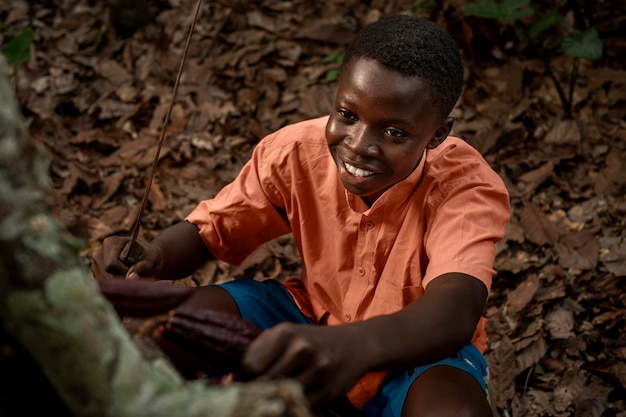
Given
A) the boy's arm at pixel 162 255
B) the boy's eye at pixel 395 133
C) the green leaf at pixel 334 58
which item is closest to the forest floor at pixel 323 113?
the green leaf at pixel 334 58

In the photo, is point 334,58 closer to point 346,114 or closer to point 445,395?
point 346,114

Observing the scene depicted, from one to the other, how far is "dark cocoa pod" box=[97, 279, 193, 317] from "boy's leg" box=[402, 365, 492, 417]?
3.15 ft

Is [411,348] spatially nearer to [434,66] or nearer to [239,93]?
[434,66]

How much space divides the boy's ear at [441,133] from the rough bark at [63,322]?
133 centimetres

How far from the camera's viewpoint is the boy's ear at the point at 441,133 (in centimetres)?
226

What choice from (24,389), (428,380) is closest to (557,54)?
(428,380)

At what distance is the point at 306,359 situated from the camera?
1.28 metres

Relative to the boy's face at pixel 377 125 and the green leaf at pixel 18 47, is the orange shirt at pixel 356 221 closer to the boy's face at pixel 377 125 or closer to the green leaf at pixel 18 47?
the boy's face at pixel 377 125

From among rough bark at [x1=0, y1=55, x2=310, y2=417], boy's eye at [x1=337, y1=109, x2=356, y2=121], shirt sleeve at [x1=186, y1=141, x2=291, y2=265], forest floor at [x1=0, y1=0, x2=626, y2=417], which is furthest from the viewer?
forest floor at [x1=0, y1=0, x2=626, y2=417]

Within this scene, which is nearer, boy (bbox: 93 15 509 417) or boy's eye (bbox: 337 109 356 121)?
boy (bbox: 93 15 509 417)

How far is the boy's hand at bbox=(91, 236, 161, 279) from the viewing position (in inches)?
87.5

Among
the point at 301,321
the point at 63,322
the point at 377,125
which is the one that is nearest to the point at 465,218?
the point at 377,125

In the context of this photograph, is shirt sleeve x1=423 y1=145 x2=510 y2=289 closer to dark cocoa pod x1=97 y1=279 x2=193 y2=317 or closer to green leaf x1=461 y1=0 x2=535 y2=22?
dark cocoa pod x1=97 y1=279 x2=193 y2=317

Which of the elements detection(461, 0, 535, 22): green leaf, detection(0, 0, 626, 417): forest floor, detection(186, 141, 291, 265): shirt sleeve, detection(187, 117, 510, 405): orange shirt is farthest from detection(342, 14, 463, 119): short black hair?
detection(461, 0, 535, 22): green leaf
